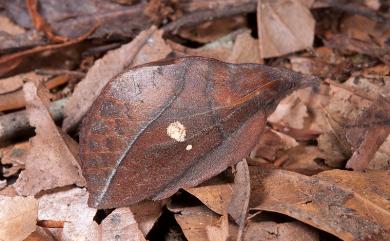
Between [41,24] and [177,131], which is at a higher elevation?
[41,24]

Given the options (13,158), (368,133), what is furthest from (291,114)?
(13,158)

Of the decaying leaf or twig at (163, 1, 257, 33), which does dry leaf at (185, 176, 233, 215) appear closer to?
the decaying leaf

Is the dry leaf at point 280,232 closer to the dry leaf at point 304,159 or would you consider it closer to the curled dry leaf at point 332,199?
the curled dry leaf at point 332,199

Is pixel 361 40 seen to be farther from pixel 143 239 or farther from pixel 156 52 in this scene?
pixel 143 239

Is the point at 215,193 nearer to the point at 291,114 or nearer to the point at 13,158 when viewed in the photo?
the point at 291,114

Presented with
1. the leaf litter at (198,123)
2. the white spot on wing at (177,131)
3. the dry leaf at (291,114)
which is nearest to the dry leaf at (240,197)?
the leaf litter at (198,123)

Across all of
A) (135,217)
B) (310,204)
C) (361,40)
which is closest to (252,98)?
(310,204)

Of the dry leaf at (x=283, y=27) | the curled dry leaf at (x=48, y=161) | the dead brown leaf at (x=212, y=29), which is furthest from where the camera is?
the dead brown leaf at (x=212, y=29)
